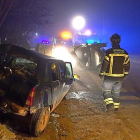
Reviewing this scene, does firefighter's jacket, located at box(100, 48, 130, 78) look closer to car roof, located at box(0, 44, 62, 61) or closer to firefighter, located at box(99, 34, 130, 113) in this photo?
firefighter, located at box(99, 34, 130, 113)

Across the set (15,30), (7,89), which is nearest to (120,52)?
(7,89)

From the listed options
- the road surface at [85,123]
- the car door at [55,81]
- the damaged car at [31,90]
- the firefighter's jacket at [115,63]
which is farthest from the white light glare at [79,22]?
the damaged car at [31,90]

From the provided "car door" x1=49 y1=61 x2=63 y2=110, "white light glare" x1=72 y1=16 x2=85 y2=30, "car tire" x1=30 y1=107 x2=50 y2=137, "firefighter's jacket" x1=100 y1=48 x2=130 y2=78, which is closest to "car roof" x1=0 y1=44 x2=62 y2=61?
"car door" x1=49 y1=61 x2=63 y2=110

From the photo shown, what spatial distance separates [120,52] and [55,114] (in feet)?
8.06

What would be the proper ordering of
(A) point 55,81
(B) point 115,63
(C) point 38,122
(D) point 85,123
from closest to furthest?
(C) point 38,122
(A) point 55,81
(D) point 85,123
(B) point 115,63

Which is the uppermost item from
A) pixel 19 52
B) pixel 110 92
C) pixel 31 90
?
pixel 19 52

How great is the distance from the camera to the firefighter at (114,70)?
4445mm

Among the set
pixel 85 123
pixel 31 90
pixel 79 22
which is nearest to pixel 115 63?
pixel 85 123

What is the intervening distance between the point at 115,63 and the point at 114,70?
0.20 m

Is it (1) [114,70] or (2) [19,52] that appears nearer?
(2) [19,52]

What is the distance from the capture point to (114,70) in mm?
4516

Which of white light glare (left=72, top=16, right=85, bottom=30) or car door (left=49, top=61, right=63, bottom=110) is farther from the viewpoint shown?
white light glare (left=72, top=16, right=85, bottom=30)

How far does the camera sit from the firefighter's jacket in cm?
443

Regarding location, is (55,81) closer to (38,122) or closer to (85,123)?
(38,122)
